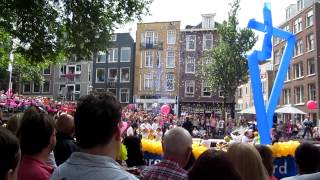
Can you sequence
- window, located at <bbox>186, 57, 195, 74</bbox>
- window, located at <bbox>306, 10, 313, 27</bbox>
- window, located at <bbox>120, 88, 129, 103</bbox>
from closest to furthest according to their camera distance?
1. window, located at <bbox>306, 10, 313, 27</bbox>
2. window, located at <bbox>186, 57, 195, 74</bbox>
3. window, located at <bbox>120, 88, 129, 103</bbox>

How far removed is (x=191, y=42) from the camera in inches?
1762

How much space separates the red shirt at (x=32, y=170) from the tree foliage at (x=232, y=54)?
31.1 metres

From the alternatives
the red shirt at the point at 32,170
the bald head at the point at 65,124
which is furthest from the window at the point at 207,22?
the red shirt at the point at 32,170

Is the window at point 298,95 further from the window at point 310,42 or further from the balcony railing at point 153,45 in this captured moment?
the balcony railing at point 153,45

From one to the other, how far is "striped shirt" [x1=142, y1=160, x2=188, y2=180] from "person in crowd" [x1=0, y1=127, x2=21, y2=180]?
136cm

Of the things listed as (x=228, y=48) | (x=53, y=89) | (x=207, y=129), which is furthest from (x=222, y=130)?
(x=53, y=89)

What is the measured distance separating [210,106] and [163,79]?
5.88 m

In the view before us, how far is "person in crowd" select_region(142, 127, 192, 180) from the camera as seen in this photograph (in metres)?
2.93

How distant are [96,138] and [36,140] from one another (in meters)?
1.08

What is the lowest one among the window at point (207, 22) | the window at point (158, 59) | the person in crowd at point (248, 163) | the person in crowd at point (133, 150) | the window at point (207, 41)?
the person in crowd at point (133, 150)

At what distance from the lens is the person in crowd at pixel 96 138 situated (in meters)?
1.96

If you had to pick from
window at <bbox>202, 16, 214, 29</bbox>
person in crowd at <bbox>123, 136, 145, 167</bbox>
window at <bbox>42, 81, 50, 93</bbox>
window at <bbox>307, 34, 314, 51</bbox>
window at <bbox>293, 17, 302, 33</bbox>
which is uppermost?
window at <bbox>202, 16, 214, 29</bbox>

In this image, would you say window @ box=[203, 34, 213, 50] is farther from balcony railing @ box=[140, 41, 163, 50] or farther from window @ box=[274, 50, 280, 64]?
window @ box=[274, 50, 280, 64]

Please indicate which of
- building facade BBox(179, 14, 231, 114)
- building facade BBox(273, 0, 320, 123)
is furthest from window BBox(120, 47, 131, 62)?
building facade BBox(273, 0, 320, 123)
